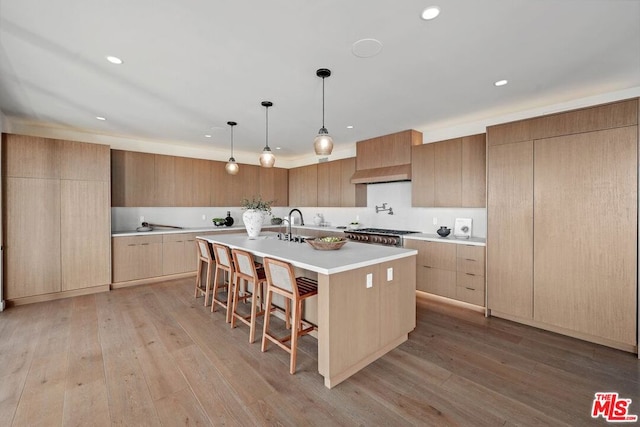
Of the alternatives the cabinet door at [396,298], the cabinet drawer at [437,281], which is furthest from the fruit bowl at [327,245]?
the cabinet drawer at [437,281]

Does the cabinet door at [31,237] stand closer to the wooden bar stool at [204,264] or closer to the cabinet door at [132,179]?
the cabinet door at [132,179]

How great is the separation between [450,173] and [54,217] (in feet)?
19.4

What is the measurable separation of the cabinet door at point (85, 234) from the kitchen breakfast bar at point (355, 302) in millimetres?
3087

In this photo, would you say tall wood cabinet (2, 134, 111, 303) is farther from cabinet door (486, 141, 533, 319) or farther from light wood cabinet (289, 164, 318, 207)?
cabinet door (486, 141, 533, 319)

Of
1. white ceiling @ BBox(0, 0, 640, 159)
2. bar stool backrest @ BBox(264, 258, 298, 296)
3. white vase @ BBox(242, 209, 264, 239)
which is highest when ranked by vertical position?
white ceiling @ BBox(0, 0, 640, 159)

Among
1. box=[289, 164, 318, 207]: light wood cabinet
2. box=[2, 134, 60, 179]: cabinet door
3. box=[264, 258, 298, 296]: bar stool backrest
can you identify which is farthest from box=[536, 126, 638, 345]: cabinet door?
box=[2, 134, 60, 179]: cabinet door

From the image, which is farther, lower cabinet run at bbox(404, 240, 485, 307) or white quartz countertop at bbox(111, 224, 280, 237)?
white quartz countertop at bbox(111, 224, 280, 237)

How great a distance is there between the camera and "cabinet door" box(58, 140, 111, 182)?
421cm

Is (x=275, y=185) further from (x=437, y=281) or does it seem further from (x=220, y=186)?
(x=437, y=281)

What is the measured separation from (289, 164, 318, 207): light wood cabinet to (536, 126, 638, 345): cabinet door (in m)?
4.29

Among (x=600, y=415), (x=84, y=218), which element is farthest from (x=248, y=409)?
(x=84, y=218)

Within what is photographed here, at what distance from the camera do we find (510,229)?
11.0ft

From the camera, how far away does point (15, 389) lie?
2117 millimetres

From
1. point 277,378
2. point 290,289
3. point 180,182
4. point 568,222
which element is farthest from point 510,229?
point 180,182
